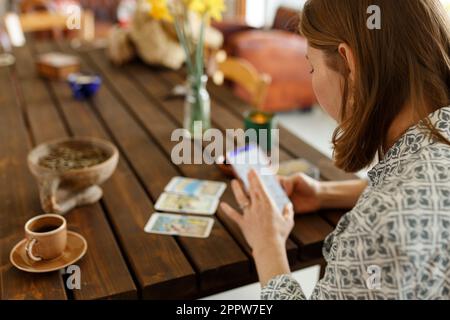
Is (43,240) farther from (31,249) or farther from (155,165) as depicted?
(155,165)

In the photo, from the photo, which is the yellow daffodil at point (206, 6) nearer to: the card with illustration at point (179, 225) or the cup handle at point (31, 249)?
the card with illustration at point (179, 225)

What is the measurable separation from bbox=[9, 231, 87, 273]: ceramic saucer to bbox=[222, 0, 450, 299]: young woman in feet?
1.31

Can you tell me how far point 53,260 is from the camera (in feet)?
3.52

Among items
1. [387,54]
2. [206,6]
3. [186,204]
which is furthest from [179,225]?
[206,6]

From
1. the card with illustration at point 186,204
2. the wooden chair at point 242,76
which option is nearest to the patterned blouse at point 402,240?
the card with illustration at point 186,204

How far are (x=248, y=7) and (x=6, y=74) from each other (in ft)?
13.6

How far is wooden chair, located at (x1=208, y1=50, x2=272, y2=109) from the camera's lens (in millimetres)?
2182

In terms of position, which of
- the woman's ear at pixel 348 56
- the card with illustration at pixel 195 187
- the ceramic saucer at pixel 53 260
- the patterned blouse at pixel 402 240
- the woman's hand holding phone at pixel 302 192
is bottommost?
the card with illustration at pixel 195 187

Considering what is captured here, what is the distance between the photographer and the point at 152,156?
5.42 ft

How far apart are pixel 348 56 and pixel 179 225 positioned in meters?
0.60

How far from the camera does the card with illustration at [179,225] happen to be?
3.99ft

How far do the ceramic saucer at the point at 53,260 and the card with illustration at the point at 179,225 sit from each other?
17 centimetres
